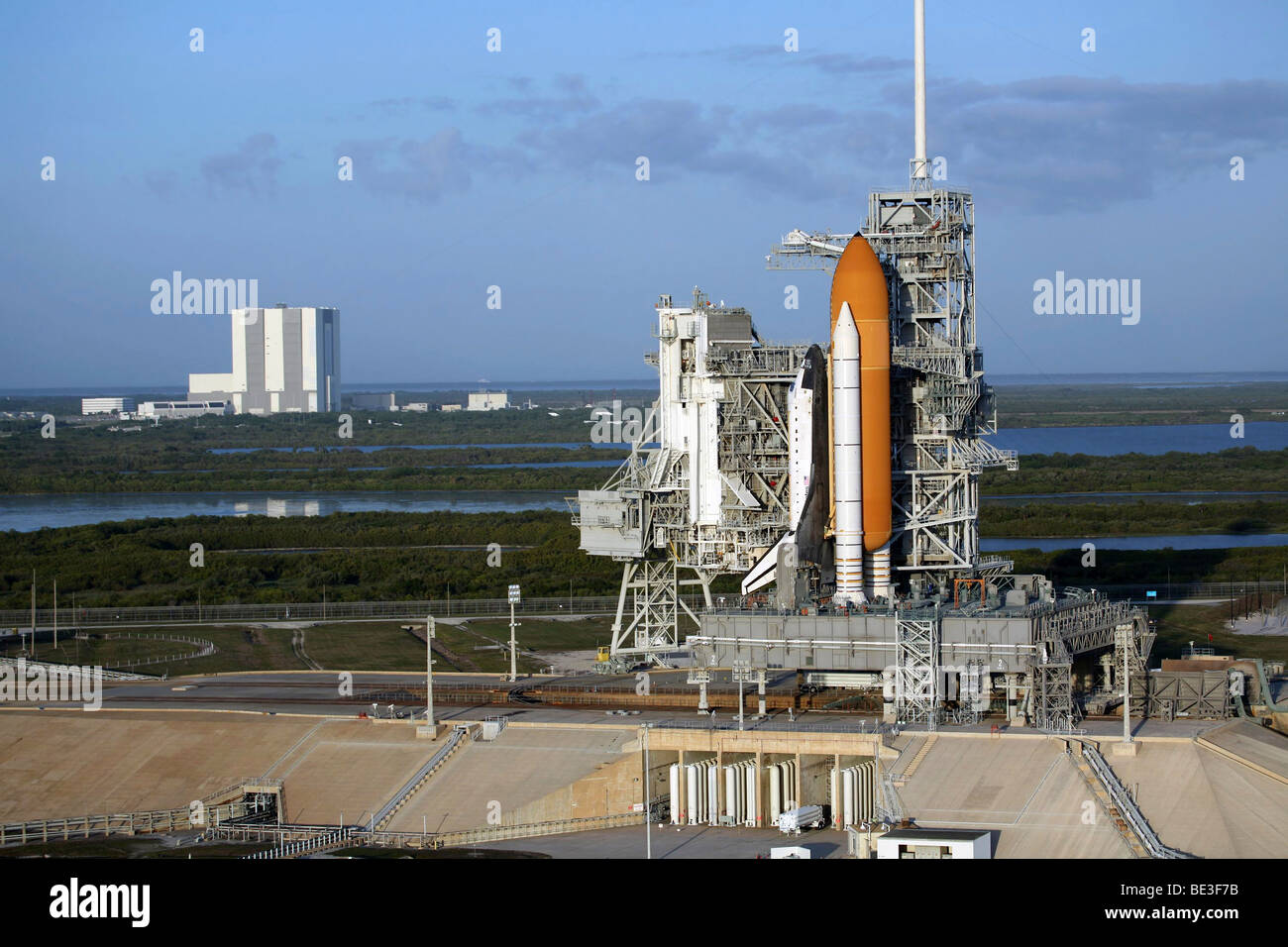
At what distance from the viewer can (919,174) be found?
49.9 meters

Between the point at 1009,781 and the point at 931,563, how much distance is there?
488 inches

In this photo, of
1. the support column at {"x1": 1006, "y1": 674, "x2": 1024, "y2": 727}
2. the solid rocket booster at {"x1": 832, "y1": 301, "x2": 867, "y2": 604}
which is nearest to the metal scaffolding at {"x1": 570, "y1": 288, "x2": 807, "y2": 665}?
the solid rocket booster at {"x1": 832, "y1": 301, "x2": 867, "y2": 604}

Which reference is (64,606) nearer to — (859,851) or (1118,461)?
(859,851)

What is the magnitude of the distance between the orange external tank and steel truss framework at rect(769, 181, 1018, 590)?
203 centimetres

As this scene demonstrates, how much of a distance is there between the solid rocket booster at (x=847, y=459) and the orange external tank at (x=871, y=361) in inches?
10.6

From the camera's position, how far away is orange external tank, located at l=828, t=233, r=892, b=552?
154ft

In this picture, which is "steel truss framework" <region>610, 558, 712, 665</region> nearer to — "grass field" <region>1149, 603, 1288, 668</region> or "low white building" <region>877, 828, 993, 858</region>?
"grass field" <region>1149, 603, 1288, 668</region>

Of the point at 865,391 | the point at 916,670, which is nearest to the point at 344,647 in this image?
the point at 865,391

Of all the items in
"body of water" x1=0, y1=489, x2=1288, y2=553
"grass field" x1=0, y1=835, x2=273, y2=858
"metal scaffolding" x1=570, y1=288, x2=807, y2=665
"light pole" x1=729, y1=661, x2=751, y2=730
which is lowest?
"grass field" x1=0, y1=835, x2=273, y2=858

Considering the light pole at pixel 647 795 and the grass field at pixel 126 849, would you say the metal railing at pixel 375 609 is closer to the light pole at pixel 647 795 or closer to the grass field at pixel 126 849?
the light pole at pixel 647 795

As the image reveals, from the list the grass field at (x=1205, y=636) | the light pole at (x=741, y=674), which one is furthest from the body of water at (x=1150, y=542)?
the light pole at (x=741, y=674)

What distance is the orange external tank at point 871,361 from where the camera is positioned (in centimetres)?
4691

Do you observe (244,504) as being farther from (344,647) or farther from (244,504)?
(344,647)
